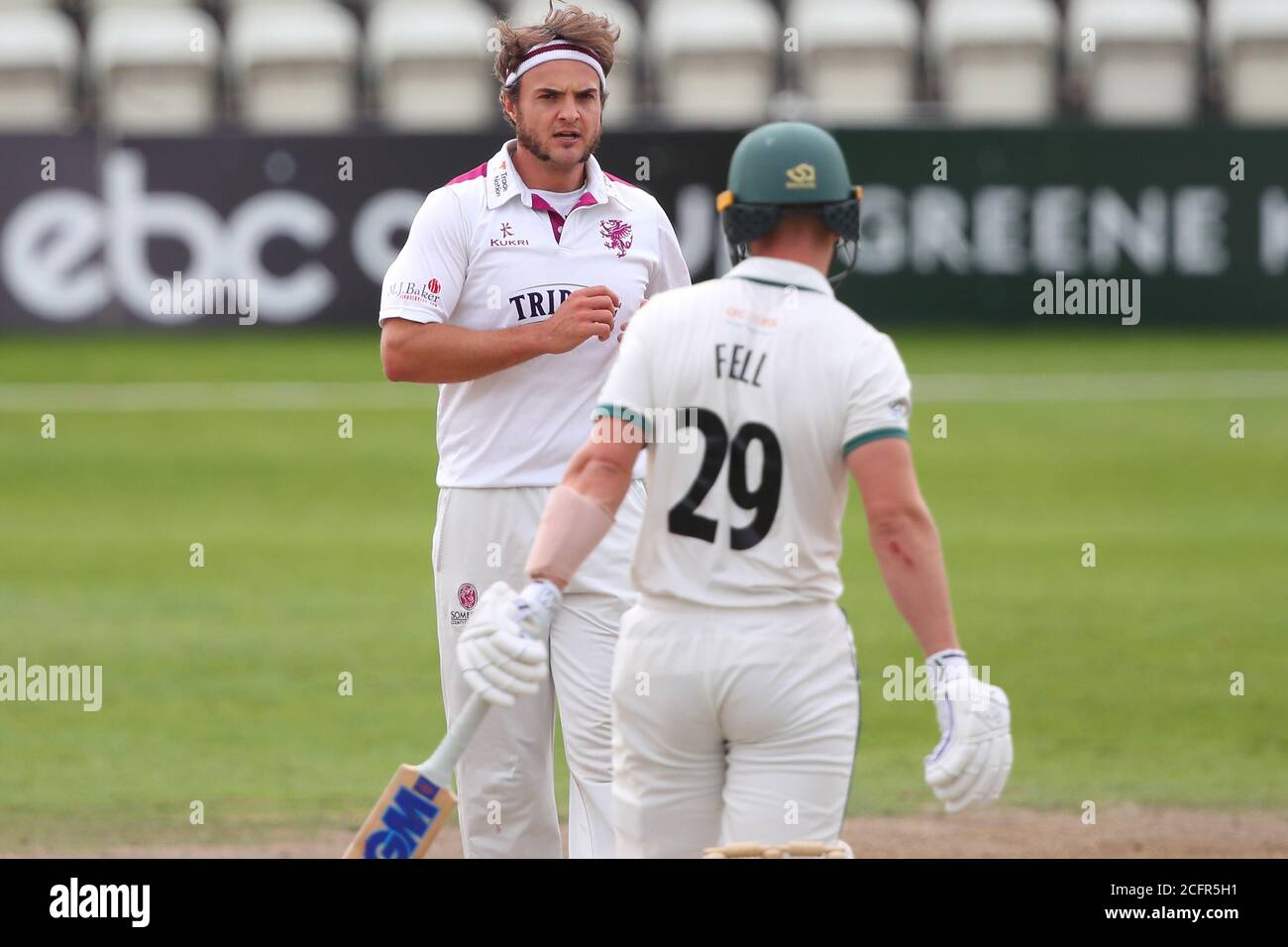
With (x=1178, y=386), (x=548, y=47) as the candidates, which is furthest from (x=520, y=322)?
(x=1178, y=386)

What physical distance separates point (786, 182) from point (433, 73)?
755 inches

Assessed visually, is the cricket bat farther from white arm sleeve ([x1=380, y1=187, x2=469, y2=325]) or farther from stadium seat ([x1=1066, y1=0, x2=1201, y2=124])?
stadium seat ([x1=1066, y1=0, x2=1201, y2=124])

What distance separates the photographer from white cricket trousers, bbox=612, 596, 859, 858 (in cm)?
471

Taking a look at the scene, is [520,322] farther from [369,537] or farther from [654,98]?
[654,98]

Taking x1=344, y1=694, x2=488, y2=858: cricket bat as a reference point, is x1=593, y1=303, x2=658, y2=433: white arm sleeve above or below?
above

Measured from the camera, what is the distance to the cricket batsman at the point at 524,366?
6004 millimetres

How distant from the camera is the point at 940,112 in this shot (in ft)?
74.7

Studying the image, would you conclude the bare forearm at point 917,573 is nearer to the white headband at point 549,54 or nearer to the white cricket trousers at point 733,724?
the white cricket trousers at point 733,724

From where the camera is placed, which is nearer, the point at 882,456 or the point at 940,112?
the point at 882,456

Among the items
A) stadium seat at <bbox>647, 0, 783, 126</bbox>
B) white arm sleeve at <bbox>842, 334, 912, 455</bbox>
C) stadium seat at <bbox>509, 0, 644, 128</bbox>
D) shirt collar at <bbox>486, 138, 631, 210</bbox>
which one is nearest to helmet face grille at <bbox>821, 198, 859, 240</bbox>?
white arm sleeve at <bbox>842, 334, 912, 455</bbox>

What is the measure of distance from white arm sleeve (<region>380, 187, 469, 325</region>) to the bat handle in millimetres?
1581

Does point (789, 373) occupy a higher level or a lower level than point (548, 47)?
lower

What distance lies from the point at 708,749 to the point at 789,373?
924mm

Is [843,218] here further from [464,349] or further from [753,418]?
[464,349]
